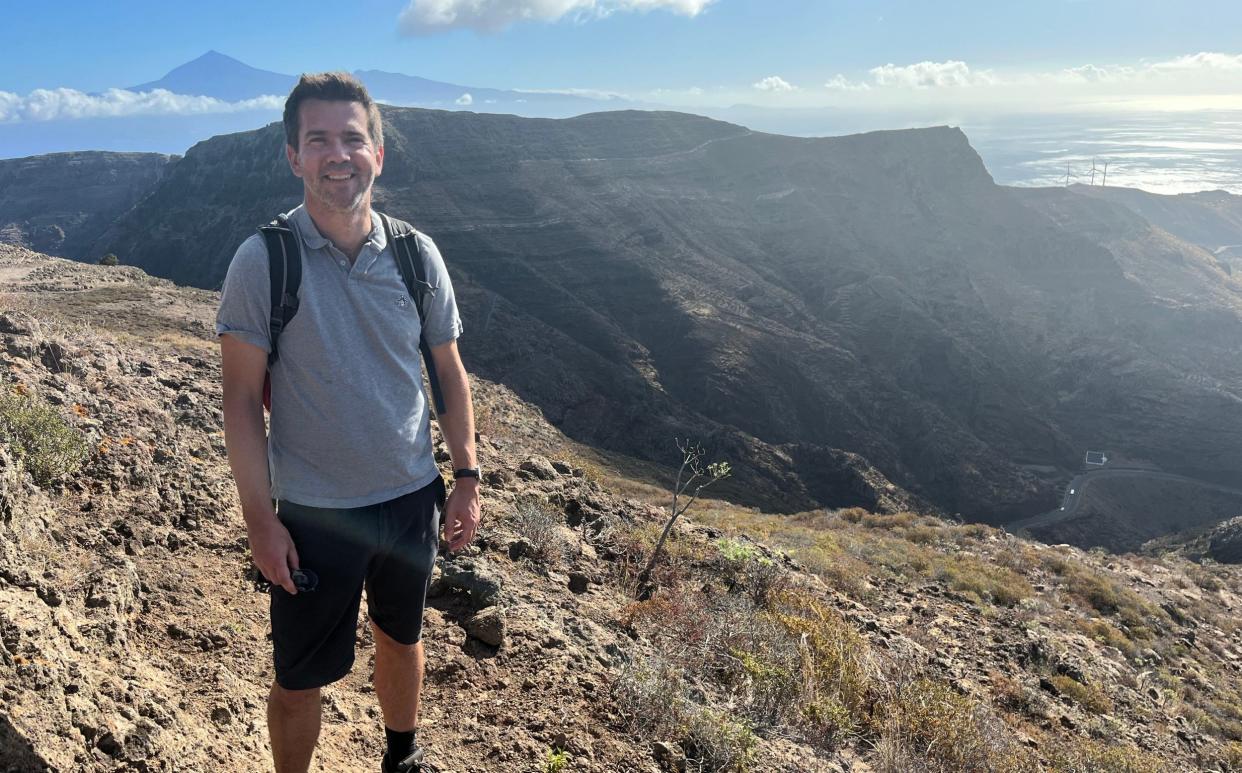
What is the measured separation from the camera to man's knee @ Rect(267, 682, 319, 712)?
1.92 metres

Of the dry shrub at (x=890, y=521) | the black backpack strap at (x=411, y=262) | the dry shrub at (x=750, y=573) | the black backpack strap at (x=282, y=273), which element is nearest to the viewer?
the black backpack strap at (x=282, y=273)

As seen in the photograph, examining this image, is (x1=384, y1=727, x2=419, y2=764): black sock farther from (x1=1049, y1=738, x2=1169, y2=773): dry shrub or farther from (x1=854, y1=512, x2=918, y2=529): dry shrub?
(x1=854, y1=512, x2=918, y2=529): dry shrub

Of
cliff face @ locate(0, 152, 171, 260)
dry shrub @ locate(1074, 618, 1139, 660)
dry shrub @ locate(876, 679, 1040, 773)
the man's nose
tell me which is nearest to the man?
the man's nose

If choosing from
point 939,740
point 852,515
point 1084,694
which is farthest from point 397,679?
point 852,515

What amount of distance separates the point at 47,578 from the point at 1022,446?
50.7 m

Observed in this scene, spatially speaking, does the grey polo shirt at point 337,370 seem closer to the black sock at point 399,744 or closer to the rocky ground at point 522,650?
the black sock at point 399,744

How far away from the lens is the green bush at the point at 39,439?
3334 millimetres

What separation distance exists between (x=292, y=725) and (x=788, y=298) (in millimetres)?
51236

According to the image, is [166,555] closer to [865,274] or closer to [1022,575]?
[1022,575]

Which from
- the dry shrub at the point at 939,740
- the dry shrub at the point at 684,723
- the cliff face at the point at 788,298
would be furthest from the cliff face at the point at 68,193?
the dry shrub at the point at 939,740

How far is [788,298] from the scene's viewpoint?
167 feet

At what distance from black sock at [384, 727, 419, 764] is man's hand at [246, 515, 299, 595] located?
2.78 feet

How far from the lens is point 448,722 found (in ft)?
9.60

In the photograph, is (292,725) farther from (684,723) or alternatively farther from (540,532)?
(540,532)
